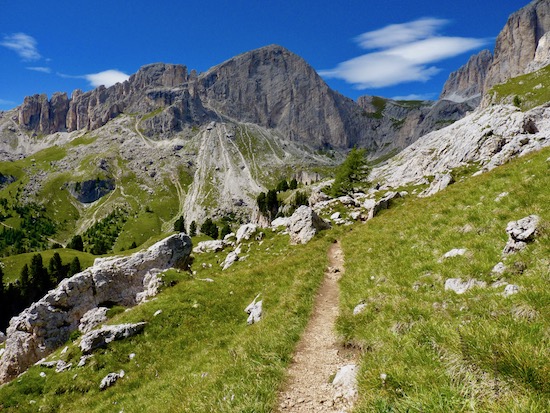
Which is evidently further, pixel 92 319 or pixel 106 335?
pixel 92 319

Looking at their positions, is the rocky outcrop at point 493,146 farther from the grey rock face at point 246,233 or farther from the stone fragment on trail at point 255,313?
the stone fragment on trail at point 255,313

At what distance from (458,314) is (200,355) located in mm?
12872

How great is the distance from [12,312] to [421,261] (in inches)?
6082

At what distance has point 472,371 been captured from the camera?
6.29 metres

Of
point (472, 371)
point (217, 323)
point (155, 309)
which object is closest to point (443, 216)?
point (472, 371)

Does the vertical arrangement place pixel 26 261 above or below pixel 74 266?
above

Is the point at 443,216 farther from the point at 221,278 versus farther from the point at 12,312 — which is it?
the point at 12,312

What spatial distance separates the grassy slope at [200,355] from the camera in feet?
32.4

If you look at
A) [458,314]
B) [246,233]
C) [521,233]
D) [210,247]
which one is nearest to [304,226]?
[246,233]

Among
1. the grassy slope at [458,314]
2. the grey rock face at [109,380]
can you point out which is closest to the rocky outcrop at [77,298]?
the grey rock face at [109,380]

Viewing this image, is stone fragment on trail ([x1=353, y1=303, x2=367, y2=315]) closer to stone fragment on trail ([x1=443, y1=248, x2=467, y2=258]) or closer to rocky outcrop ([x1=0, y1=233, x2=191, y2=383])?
stone fragment on trail ([x1=443, y1=248, x2=467, y2=258])

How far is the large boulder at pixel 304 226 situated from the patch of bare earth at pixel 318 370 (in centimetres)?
2373

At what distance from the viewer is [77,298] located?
38812mm

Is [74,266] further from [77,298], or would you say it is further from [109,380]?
[109,380]
